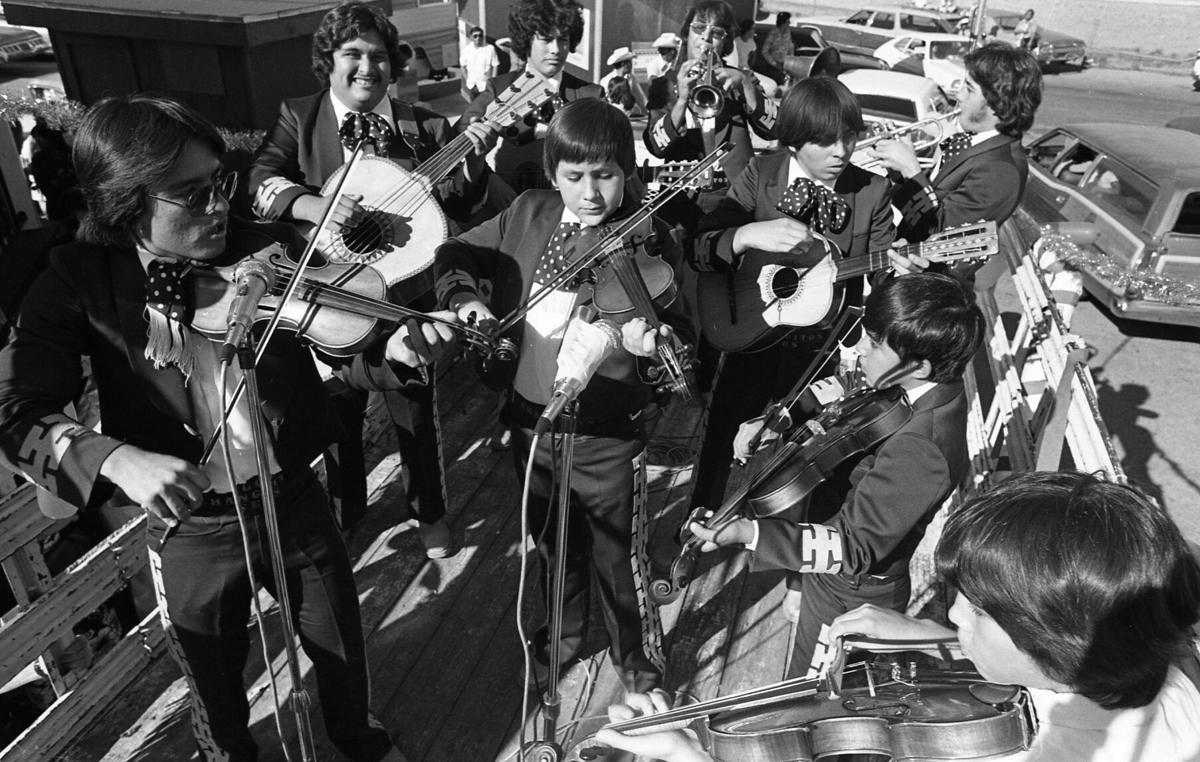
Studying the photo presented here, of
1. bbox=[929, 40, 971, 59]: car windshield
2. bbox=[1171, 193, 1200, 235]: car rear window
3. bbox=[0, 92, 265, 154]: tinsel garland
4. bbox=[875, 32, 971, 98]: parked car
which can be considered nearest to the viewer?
bbox=[0, 92, 265, 154]: tinsel garland

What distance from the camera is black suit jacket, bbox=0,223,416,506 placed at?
1.74 metres

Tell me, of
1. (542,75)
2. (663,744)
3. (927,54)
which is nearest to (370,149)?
(542,75)

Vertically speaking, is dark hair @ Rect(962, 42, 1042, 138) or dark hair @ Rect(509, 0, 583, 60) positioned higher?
dark hair @ Rect(509, 0, 583, 60)

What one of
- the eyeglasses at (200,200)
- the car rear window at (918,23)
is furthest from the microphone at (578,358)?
the car rear window at (918,23)

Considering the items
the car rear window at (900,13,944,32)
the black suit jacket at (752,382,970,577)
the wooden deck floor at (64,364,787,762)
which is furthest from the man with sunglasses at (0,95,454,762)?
the car rear window at (900,13,944,32)

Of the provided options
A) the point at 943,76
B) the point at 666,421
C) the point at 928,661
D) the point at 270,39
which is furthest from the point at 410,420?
the point at 943,76

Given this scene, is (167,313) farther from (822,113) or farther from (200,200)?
(822,113)

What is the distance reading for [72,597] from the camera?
2.53 metres

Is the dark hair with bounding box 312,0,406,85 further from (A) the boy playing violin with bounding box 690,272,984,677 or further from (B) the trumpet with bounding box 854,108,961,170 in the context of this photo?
(A) the boy playing violin with bounding box 690,272,984,677

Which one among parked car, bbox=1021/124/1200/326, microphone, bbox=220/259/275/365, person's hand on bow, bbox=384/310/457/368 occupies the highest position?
microphone, bbox=220/259/275/365

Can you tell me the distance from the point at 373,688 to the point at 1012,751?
2.03 meters

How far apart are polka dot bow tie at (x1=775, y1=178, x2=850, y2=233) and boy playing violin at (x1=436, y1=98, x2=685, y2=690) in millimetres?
774

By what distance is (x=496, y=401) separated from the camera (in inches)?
175

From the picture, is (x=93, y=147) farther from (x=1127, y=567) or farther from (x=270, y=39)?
(x=270, y=39)
